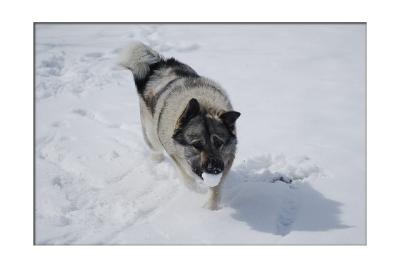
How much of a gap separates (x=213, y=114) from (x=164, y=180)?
1.41 metres

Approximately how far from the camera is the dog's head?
531 cm

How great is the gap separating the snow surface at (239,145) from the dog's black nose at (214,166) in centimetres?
73

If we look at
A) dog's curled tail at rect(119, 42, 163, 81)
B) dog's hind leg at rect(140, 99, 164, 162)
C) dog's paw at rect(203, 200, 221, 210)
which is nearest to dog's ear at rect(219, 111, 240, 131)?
dog's paw at rect(203, 200, 221, 210)

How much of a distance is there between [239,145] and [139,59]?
1.89m

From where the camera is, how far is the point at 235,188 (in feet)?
20.9

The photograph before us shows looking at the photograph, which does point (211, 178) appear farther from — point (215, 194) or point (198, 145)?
point (215, 194)

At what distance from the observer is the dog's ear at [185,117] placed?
546 centimetres

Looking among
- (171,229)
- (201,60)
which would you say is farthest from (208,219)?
(201,60)

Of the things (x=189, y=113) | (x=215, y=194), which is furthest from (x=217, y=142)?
(x=215, y=194)

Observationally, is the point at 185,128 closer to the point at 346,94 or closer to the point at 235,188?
the point at 235,188

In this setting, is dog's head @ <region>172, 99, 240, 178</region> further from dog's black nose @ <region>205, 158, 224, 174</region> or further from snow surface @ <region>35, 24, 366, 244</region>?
snow surface @ <region>35, 24, 366, 244</region>

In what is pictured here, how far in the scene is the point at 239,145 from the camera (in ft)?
24.0

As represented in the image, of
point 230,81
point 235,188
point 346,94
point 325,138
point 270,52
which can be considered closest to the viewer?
point 235,188

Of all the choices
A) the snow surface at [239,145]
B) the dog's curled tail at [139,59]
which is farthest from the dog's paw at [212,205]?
the dog's curled tail at [139,59]
